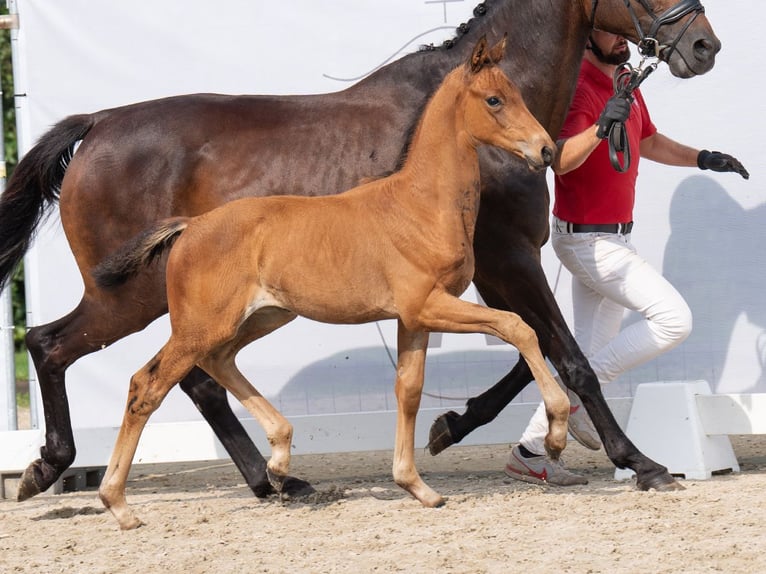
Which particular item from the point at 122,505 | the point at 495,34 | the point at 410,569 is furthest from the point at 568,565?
the point at 495,34

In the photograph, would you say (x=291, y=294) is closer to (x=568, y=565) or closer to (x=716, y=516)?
(x=568, y=565)

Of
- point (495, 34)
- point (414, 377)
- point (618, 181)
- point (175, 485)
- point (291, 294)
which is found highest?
point (495, 34)

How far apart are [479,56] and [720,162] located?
1.60m

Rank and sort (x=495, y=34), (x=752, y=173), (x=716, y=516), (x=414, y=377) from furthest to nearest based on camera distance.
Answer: (x=752, y=173), (x=495, y=34), (x=414, y=377), (x=716, y=516)

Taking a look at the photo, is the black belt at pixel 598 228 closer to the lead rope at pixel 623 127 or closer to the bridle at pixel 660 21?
the lead rope at pixel 623 127

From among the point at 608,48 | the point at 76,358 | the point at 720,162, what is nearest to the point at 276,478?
the point at 76,358

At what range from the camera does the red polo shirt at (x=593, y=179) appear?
4.89 metres

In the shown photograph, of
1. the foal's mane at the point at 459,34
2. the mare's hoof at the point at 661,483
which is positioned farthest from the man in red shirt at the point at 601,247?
the foal's mane at the point at 459,34

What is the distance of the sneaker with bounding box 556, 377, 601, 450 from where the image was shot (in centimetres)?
505

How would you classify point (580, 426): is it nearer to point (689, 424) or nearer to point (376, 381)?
point (689, 424)

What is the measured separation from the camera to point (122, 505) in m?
4.41

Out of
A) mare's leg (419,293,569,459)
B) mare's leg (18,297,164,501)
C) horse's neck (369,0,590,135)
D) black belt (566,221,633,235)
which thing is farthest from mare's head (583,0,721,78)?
mare's leg (18,297,164,501)

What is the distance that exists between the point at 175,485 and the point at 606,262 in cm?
251

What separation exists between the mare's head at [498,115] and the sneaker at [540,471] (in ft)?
4.98
